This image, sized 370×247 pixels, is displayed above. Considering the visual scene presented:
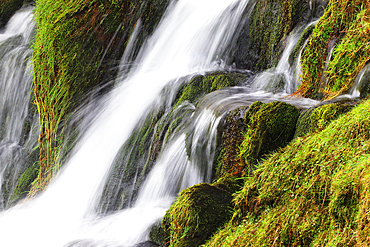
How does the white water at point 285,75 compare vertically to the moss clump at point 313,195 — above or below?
above

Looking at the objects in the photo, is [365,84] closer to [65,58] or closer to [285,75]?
[285,75]

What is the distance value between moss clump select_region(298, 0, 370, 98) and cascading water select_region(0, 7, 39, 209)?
5.15 meters

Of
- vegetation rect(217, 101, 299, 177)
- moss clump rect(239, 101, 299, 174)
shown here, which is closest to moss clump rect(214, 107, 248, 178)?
vegetation rect(217, 101, 299, 177)

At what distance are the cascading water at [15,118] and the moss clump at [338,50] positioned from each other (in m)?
5.15

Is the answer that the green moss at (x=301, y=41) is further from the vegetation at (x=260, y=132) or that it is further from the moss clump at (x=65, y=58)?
the moss clump at (x=65, y=58)

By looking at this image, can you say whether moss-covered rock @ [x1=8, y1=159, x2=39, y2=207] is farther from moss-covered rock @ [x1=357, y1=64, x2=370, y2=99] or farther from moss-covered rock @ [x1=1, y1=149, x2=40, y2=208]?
moss-covered rock @ [x1=357, y1=64, x2=370, y2=99]

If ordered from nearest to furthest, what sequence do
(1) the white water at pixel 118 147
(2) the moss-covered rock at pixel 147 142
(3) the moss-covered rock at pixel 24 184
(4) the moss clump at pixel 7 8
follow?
(1) the white water at pixel 118 147 < (2) the moss-covered rock at pixel 147 142 < (3) the moss-covered rock at pixel 24 184 < (4) the moss clump at pixel 7 8

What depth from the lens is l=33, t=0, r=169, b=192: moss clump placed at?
6.28 m

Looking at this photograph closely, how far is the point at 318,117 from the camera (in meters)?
2.98

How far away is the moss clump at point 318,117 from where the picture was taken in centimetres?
287

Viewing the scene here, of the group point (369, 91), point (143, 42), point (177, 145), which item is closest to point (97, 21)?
point (143, 42)

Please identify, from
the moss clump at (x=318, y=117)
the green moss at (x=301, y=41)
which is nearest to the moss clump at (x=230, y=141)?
the moss clump at (x=318, y=117)

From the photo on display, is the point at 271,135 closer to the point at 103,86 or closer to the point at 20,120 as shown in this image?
the point at 103,86

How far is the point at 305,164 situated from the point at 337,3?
2.31 m
